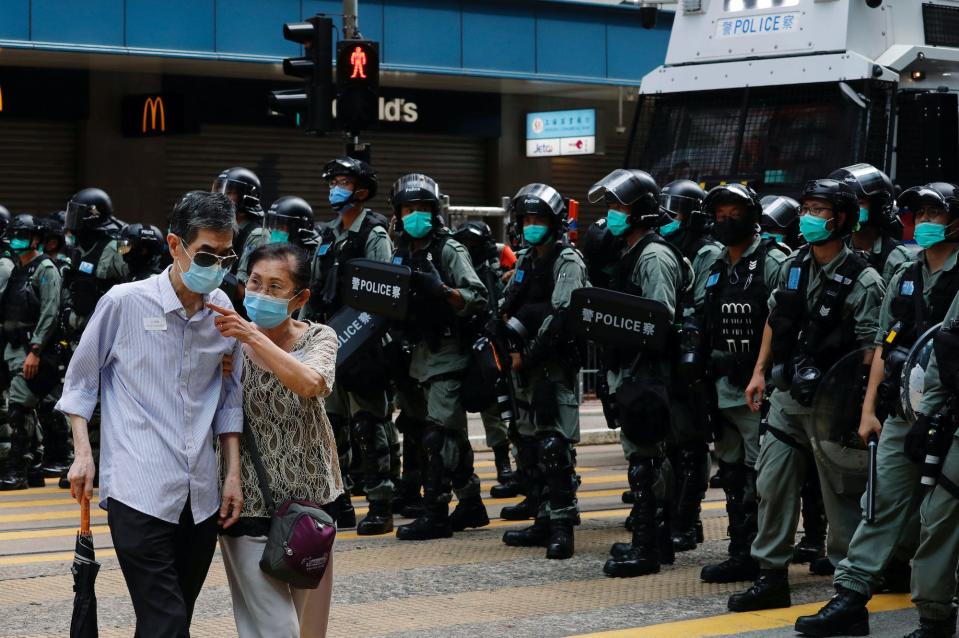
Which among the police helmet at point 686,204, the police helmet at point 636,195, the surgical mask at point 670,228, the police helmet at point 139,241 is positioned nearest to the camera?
the police helmet at point 636,195

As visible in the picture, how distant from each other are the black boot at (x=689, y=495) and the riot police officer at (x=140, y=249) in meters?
4.33

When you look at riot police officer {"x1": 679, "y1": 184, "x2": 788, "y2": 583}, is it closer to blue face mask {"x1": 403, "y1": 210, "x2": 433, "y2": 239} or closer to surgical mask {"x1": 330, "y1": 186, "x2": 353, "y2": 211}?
blue face mask {"x1": 403, "y1": 210, "x2": 433, "y2": 239}

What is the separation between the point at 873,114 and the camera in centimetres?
1212

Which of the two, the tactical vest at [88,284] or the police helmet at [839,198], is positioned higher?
the police helmet at [839,198]

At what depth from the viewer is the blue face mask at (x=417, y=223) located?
9.59 m

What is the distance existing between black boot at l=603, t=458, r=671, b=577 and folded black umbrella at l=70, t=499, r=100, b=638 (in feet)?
13.0

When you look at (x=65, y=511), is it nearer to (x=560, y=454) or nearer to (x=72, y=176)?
(x=560, y=454)

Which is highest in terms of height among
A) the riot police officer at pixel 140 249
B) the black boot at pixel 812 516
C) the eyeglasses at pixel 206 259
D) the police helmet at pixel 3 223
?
the police helmet at pixel 3 223

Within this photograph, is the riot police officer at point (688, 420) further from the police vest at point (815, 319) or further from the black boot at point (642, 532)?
the police vest at point (815, 319)

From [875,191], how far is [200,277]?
4677 millimetres

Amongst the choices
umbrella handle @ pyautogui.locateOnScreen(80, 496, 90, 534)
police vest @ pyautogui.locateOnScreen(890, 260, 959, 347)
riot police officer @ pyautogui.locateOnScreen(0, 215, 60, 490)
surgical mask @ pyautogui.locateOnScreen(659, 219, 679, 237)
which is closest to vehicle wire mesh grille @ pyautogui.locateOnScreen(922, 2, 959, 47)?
surgical mask @ pyautogui.locateOnScreen(659, 219, 679, 237)

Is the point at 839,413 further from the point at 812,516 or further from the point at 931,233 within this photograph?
the point at 812,516

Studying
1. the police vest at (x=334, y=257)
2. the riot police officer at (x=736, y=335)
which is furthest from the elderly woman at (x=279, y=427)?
the police vest at (x=334, y=257)

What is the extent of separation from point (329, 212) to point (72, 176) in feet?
12.3
